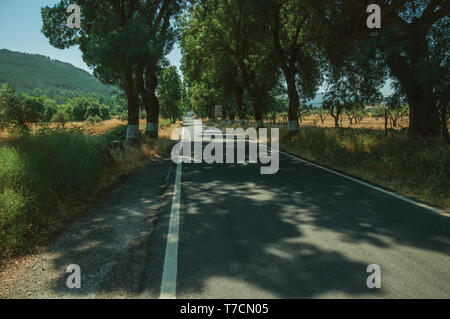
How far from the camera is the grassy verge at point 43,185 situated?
381 cm

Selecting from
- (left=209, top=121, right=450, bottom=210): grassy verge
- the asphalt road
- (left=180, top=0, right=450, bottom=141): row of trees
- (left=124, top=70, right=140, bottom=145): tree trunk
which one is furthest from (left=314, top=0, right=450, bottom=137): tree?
(left=124, top=70, right=140, bottom=145): tree trunk

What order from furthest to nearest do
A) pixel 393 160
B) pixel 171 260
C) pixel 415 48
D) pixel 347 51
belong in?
pixel 347 51 < pixel 415 48 < pixel 393 160 < pixel 171 260

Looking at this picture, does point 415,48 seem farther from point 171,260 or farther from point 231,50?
point 231,50

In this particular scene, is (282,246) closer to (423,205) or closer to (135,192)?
(423,205)

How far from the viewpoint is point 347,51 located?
13641mm

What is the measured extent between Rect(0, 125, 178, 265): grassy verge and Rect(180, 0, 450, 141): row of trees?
364 inches

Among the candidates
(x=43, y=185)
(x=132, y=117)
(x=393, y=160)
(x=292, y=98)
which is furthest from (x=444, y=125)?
(x=132, y=117)

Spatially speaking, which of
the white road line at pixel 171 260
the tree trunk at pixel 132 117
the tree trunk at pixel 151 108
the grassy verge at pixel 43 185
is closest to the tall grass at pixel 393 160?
the white road line at pixel 171 260

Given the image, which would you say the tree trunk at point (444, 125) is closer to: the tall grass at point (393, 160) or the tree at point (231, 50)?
the tall grass at point (393, 160)

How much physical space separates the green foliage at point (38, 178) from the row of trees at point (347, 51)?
30.6 feet

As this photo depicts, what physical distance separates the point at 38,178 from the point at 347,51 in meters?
13.7

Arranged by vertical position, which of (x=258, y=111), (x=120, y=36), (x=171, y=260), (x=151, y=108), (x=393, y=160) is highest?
(x=120, y=36)

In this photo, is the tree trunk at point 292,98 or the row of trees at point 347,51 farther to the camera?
the tree trunk at point 292,98
